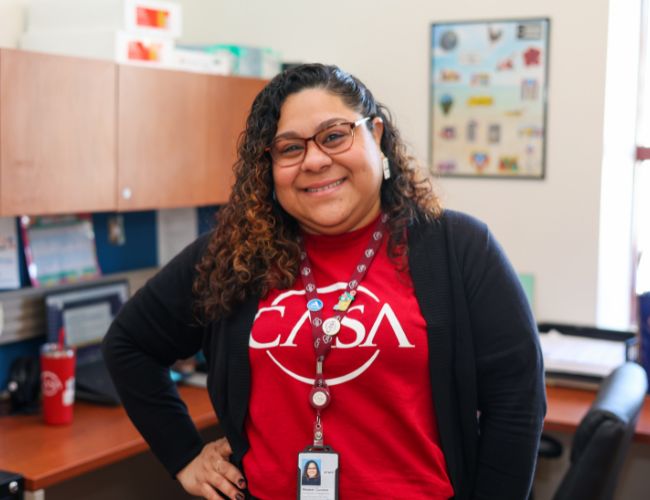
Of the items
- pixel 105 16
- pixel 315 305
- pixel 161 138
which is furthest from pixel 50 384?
pixel 315 305

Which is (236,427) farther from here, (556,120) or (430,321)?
(556,120)

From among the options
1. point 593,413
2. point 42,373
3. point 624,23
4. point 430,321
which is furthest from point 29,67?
point 624,23

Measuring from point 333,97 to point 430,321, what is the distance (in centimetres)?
43

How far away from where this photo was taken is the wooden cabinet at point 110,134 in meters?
2.31

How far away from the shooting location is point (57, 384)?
250 cm

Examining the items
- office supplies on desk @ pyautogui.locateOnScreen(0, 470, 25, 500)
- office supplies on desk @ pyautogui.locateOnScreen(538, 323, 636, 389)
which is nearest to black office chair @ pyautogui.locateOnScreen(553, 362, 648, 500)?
office supplies on desk @ pyautogui.locateOnScreen(538, 323, 636, 389)

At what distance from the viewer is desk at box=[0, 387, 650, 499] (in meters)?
2.15

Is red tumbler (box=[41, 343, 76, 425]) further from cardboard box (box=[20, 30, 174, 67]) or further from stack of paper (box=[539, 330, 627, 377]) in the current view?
stack of paper (box=[539, 330, 627, 377])

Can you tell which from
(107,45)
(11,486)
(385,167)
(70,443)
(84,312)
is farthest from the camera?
(84,312)

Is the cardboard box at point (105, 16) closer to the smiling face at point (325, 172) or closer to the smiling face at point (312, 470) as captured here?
the smiling face at point (325, 172)

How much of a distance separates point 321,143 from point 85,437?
48.3 inches

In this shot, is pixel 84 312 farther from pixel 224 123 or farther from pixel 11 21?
pixel 11 21

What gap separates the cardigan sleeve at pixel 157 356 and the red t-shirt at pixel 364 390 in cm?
27

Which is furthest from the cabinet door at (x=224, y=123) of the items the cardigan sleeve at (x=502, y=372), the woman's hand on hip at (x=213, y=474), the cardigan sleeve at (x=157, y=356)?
the cardigan sleeve at (x=502, y=372)
